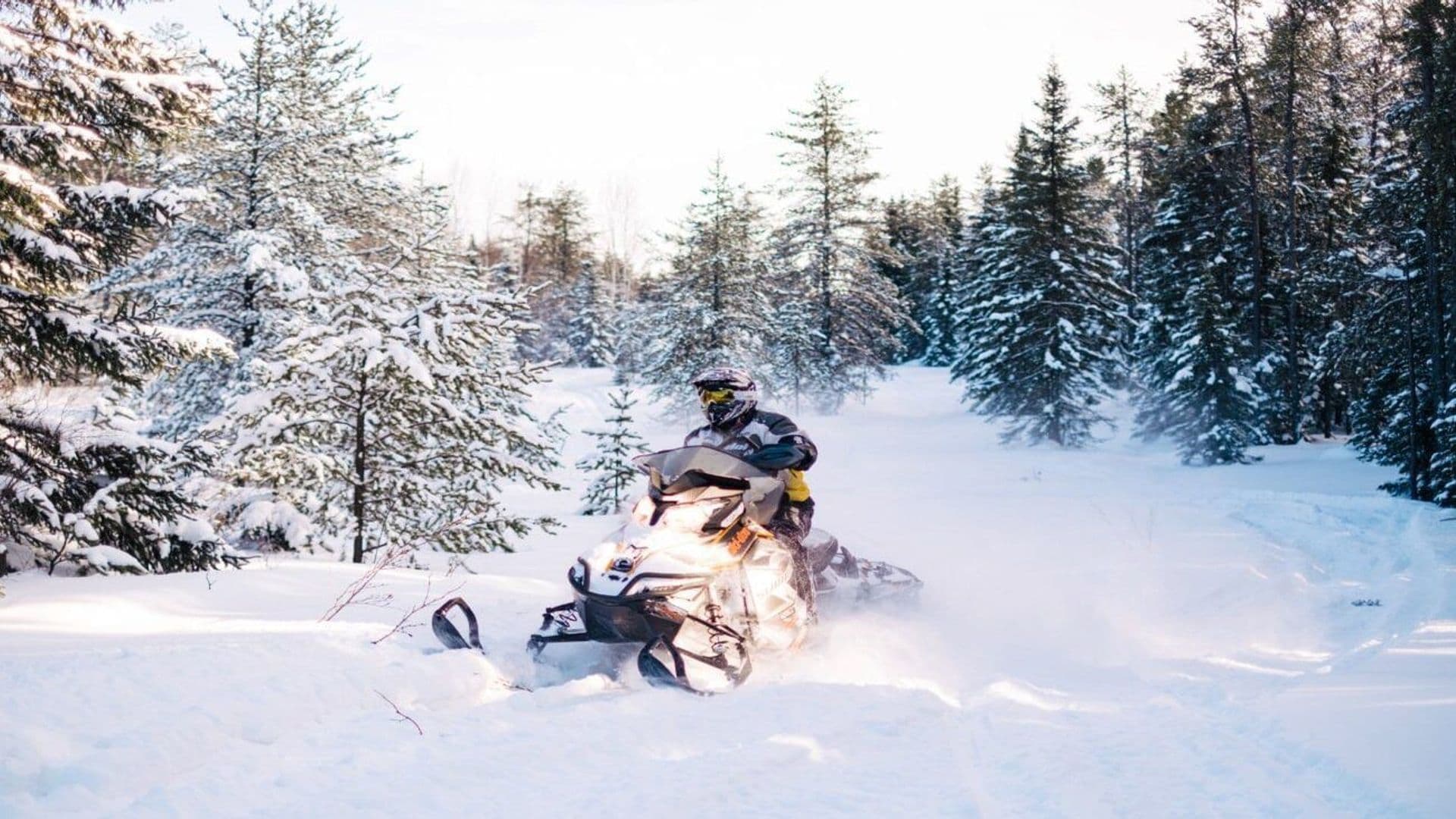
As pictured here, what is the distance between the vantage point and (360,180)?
1659 centimetres

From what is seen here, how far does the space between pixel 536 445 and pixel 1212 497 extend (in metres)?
13.4

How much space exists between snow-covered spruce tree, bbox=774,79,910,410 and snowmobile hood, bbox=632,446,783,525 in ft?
90.1

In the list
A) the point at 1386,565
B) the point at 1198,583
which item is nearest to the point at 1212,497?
the point at 1386,565

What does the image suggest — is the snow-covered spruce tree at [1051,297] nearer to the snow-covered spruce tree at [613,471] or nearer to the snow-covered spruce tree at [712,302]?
the snow-covered spruce tree at [712,302]

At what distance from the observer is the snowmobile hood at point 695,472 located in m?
5.71

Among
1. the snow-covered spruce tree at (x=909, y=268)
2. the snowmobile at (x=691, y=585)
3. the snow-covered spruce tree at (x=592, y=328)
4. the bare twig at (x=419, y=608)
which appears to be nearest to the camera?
the snowmobile at (x=691, y=585)

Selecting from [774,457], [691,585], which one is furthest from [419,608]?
[774,457]

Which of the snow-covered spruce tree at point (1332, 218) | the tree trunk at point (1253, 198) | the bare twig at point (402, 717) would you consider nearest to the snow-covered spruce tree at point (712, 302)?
the tree trunk at point (1253, 198)

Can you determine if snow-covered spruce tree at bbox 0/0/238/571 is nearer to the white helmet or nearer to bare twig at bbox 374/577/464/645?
bare twig at bbox 374/577/464/645

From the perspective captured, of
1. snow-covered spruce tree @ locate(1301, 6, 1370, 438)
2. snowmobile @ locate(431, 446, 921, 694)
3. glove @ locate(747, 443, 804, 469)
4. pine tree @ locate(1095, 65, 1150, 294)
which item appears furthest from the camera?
pine tree @ locate(1095, 65, 1150, 294)

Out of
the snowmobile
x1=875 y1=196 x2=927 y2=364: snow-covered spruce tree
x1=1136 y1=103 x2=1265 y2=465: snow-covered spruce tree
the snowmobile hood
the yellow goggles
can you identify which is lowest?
the snowmobile

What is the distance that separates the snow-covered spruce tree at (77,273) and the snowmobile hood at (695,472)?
4048 mm

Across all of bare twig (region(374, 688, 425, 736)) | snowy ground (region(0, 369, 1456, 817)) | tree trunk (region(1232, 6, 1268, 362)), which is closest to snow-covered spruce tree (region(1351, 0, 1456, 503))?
tree trunk (region(1232, 6, 1268, 362))

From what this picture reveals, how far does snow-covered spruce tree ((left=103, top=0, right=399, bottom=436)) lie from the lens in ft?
47.6
